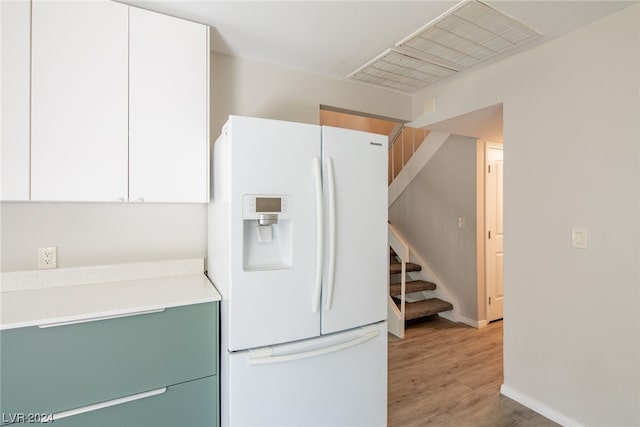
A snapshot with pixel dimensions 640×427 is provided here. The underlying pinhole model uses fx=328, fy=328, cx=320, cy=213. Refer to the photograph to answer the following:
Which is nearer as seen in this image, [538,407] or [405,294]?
[538,407]

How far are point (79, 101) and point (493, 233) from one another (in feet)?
13.1

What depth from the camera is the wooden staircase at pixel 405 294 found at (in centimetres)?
349

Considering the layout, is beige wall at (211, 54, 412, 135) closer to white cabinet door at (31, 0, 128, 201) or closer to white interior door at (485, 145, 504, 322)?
white cabinet door at (31, 0, 128, 201)

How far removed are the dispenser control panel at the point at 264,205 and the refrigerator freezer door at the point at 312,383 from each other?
635 millimetres

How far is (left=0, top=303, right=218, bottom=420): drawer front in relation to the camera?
4.15 feet

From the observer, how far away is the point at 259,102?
2359mm

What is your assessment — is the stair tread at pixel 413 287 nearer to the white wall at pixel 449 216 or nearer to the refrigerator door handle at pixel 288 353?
the white wall at pixel 449 216

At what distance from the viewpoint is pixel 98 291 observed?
1706 mm

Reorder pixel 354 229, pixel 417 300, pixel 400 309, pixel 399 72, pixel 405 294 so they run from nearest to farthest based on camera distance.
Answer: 1. pixel 354 229
2. pixel 399 72
3. pixel 400 309
4. pixel 405 294
5. pixel 417 300

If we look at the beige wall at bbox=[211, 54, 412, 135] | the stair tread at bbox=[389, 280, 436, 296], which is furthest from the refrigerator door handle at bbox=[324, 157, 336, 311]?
the stair tread at bbox=[389, 280, 436, 296]

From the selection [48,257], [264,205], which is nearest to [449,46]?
[264,205]

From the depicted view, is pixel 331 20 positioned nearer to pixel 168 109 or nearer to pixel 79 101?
pixel 168 109

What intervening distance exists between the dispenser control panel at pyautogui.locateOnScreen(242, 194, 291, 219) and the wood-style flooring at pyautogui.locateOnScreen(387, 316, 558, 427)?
1559 millimetres

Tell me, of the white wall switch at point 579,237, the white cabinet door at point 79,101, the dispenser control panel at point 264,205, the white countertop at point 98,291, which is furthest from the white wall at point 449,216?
the white cabinet door at point 79,101
